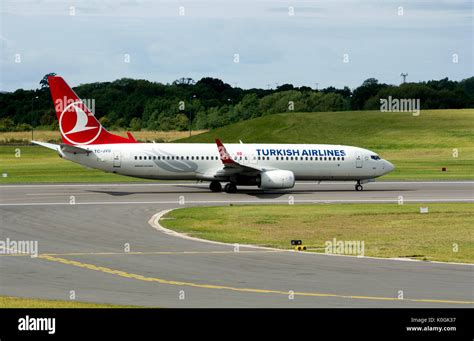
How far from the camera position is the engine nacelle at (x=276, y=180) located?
56625mm

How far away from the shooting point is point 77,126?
58.9 metres

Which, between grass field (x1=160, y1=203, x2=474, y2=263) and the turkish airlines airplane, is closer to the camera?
grass field (x1=160, y1=203, x2=474, y2=263)

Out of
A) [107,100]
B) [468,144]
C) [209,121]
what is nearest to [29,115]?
[107,100]

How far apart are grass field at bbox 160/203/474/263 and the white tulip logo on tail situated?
13.9 m

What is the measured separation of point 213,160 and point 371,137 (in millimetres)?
84186

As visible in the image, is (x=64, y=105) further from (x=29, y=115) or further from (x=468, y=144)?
(x=29, y=115)

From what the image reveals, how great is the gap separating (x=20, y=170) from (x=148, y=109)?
91.5m

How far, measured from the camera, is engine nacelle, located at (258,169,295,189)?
56.6m

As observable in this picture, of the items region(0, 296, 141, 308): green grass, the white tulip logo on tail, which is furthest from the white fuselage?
region(0, 296, 141, 308): green grass

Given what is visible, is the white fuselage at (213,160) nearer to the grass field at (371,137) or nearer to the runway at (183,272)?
the runway at (183,272)

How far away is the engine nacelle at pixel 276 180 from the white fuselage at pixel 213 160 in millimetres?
3400

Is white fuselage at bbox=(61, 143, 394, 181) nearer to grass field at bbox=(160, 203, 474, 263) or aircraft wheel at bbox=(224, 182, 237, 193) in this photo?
aircraft wheel at bbox=(224, 182, 237, 193)

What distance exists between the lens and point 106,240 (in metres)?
35.1

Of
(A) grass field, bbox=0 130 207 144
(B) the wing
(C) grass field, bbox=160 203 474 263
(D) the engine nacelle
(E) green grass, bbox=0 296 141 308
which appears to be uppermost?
(A) grass field, bbox=0 130 207 144
